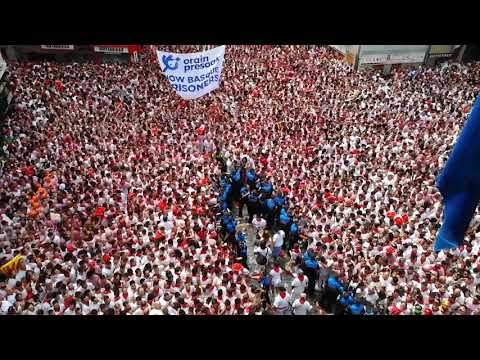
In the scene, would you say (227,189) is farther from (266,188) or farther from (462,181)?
(462,181)

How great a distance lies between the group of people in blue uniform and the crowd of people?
A: 0.06 m

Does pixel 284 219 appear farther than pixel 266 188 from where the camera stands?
No

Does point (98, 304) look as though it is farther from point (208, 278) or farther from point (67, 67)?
point (67, 67)

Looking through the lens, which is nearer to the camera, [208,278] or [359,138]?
[208,278]

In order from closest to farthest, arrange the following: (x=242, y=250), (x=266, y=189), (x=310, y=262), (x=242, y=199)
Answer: (x=310, y=262)
(x=242, y=250)
(x=266, y=189)
(x=242, y=199)

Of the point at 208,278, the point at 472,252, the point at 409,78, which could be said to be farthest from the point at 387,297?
the point at 409,78

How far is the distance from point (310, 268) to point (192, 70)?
5.89m

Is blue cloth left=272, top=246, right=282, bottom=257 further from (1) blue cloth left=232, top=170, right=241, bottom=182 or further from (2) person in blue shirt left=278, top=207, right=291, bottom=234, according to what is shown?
(1) blue cloth left=232, top=170, right=241, bottom=182

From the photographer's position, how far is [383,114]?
14.8 m

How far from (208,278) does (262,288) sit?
115 centimetres

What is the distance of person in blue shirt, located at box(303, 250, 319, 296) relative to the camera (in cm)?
868

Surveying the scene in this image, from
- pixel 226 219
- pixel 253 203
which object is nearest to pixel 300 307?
pixel 226 219

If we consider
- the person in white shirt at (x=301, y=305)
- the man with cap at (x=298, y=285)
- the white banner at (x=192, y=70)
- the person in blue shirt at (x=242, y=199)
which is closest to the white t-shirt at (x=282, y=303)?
the person in white shirt at (x=301, y=305)

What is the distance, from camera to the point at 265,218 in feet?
35.3
